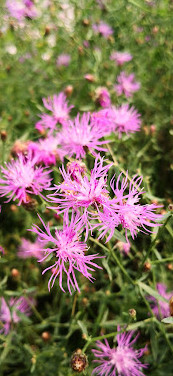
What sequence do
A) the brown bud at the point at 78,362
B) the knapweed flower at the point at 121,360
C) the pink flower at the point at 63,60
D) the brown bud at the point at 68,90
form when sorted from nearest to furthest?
the brown bud at the point at 78,362 → the knapweed flower at the point at 121,360 → the brown bud at the point at 68,90 → the pink flower at the point at 63,60

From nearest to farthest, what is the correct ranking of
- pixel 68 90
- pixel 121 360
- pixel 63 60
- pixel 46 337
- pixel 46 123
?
pixel 121 360
pixel 46 337
pixel 46 123
pixel 68 90
pixel 63 60

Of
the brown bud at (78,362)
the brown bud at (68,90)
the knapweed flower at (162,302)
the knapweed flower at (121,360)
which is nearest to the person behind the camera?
the brown bud at (78,362)

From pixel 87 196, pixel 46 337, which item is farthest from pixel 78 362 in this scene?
pixel 87 196

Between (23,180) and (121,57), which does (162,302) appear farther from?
(121,57)

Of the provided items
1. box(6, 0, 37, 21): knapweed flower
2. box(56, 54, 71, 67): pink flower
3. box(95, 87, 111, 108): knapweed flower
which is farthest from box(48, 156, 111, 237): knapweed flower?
box(56, 54, 71, 67): pink flower

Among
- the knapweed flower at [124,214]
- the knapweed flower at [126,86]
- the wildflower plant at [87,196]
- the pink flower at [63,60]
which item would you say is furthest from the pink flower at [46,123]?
the pink flower at [63,60]

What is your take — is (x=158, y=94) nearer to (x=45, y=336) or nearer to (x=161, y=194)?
(x=161, y=194)

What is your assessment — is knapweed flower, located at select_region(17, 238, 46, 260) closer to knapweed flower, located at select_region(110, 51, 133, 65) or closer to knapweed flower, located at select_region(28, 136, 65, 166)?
knapweed flower, located at select_region(28, 136, 65, 166)

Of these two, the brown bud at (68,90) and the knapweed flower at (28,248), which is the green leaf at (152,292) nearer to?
the knapweed flower at (28,248)
